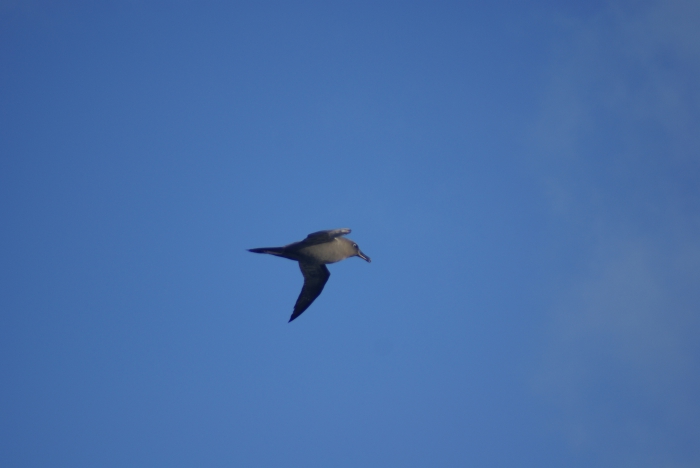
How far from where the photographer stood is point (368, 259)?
13766 millimetres

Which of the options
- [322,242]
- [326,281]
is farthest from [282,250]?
[326,281]

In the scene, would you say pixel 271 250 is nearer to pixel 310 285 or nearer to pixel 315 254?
pixel 315 254

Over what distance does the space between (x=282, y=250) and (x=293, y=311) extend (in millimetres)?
1872

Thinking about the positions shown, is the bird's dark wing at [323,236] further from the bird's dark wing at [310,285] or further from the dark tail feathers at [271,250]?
the bird's dark wing at [310,285]

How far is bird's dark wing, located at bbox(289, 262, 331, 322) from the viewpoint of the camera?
13898 mm

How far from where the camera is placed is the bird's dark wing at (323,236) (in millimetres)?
12203

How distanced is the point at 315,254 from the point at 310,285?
4.01 ft

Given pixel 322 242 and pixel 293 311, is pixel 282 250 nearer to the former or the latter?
pixel 322 242

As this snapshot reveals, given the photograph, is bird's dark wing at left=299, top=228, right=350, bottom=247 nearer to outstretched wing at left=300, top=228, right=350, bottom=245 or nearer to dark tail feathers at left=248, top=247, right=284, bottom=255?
outstretched wing at left=300, top=228, right=350, bottom=245

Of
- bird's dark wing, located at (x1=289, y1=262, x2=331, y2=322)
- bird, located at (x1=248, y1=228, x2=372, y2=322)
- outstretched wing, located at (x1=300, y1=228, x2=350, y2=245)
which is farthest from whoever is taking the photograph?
bird's dark wing, located at (x1=289, y1=262, x2=331, y2=322)

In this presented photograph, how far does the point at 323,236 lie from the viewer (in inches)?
492

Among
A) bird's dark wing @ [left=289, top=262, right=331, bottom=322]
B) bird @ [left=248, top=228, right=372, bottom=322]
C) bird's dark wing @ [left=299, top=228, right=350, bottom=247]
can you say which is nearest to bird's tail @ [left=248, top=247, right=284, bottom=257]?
bird @ [left=248, top=228, right=372, bottom=322]

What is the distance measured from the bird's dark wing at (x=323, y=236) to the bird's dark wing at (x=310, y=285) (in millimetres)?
1247

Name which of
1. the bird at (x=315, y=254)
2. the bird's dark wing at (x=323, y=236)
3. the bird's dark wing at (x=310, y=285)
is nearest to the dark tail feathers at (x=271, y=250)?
the bird at (x=315, y=254)
